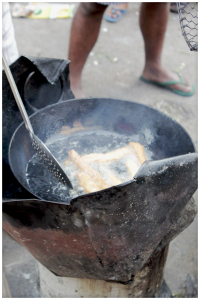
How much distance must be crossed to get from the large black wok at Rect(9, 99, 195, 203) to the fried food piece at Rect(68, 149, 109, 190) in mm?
201

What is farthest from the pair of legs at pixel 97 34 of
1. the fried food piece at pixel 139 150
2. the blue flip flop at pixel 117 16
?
the blue flip flop at pixel 117 16

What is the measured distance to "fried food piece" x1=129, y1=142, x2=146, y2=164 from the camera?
5.68 feet

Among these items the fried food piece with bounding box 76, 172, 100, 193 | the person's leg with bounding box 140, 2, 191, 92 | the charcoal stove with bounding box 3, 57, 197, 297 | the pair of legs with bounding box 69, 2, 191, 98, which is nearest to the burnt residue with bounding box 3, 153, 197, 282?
the charcoal stove with bounding box 3, 57, 197, 297

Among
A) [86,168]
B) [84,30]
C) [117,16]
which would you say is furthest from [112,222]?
[117,16]

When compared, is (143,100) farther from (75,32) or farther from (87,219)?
(87,219)

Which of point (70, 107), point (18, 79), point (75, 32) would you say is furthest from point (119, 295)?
point (75, 32)

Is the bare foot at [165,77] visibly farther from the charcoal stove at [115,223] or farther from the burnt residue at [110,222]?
the burnt residue at [110,222]

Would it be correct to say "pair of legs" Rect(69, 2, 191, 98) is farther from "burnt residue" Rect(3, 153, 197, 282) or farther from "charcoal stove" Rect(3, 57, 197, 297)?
"burnt residue" Rect(3, 153, 197, 282)

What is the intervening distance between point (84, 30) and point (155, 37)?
0.96 meters

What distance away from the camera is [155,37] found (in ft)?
10.7

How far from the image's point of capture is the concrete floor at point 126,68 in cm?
219

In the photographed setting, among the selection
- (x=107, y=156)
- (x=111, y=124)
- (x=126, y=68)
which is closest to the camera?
(x=107, y=156)

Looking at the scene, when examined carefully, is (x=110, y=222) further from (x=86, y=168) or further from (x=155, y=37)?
(x=155, y=37)

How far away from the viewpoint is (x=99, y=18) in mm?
2727
